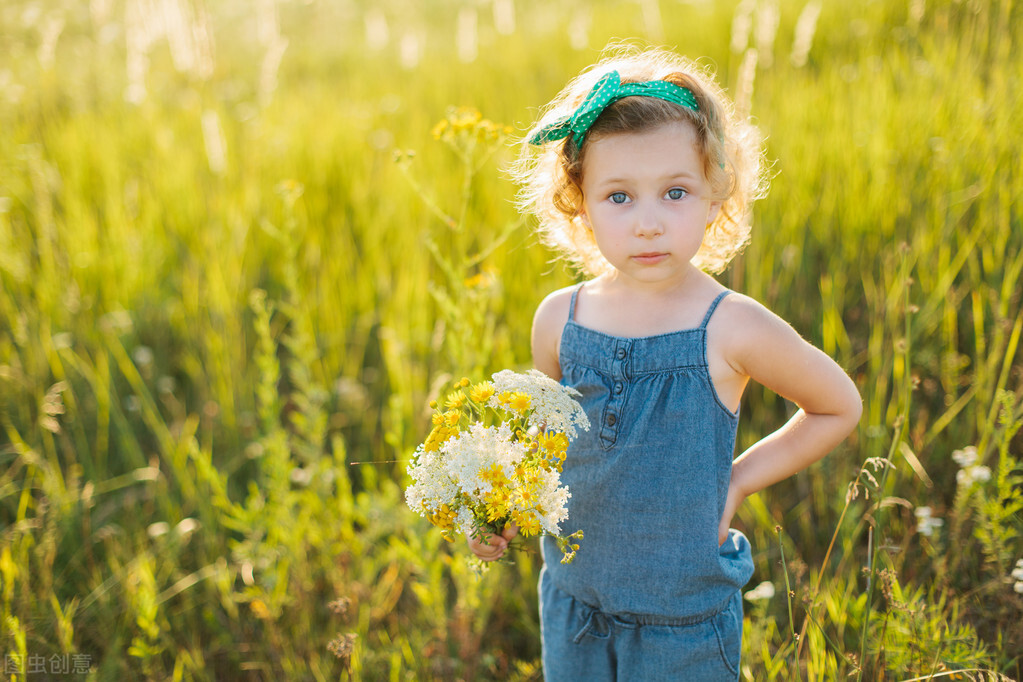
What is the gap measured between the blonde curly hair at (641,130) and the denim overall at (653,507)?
0.72 ft

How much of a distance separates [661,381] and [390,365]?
3.91ft

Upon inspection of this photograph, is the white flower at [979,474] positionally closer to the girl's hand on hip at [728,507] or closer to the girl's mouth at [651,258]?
the girl's hand on hip at [728,507]

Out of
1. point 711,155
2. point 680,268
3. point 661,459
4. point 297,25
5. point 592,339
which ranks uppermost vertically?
point 297,25

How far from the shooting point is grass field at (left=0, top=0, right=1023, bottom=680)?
1637 millimetres

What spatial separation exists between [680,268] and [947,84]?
2.45 metres

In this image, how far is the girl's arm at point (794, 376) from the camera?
3.63 ft

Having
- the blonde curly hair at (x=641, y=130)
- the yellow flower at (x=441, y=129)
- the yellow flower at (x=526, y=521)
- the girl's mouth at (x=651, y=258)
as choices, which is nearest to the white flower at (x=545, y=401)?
→ the yellow flower at (x=526, y=521)

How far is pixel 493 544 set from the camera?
43.1 inches

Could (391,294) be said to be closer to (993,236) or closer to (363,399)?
(363,399)

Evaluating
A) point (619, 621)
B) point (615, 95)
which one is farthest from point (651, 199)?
point (619, 621)

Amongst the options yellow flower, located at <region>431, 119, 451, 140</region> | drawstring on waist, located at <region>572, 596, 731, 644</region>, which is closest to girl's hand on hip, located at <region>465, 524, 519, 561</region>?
drawstring on waist, located at <region>572, 596, 731, 644</region>

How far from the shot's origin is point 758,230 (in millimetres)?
2453

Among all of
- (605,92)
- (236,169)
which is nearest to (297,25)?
(236,169)

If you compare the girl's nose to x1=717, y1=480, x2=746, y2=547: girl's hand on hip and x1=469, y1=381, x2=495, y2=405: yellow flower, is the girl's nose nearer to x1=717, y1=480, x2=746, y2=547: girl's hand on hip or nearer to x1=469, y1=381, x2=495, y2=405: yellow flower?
x1=469, y1=381, x2=495, y2=405: yellow flower
